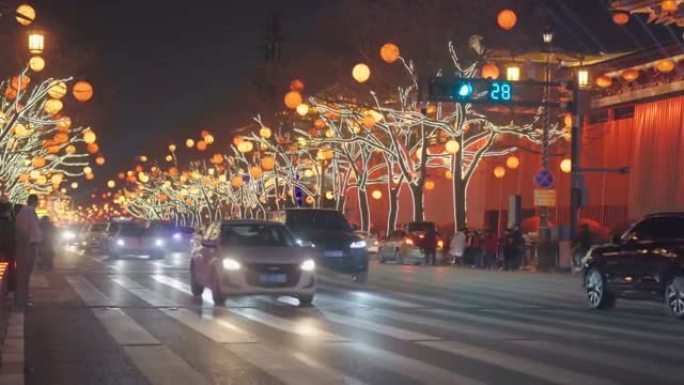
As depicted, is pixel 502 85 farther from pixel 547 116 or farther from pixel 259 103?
pixel 259 103

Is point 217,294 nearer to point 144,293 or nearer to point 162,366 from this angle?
point 144,293

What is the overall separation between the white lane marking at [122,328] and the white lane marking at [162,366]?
2.37 ft

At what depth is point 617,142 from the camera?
1700 inches

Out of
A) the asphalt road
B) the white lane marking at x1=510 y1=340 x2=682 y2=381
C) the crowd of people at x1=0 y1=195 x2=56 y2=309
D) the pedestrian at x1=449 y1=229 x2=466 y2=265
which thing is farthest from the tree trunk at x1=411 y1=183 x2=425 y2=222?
the white lane marking at x1=510 y1=340 x2=682 y2=381

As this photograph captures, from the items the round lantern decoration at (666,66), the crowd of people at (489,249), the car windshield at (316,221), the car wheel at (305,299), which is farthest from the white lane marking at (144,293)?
the round lantern decoration at (666,66)

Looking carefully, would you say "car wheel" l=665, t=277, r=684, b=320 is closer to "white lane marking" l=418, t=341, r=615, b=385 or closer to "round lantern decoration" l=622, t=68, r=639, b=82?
"white lane marking" l=418, t=341, r=615, b=385

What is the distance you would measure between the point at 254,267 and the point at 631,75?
23280 millimetres

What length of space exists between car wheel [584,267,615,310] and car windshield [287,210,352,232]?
1056 cm

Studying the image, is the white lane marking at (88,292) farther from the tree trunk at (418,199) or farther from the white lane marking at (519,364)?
the tree trunk at (418,199)

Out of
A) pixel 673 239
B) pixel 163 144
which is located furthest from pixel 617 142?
pixel 163 144

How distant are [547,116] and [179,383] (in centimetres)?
2722

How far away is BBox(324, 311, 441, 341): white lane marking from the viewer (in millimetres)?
15266

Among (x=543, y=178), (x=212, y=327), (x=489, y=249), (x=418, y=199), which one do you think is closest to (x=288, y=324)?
(x=212, y=327)

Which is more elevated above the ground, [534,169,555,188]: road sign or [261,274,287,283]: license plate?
[534,169,555,188]: road sign
